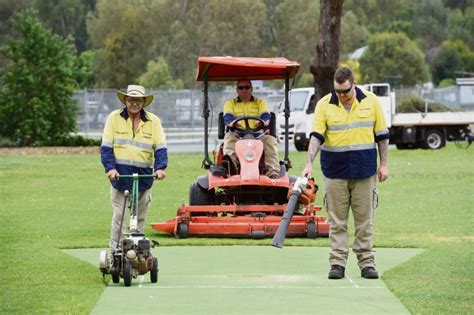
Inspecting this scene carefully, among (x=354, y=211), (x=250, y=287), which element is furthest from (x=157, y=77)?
(x=250, y=287)

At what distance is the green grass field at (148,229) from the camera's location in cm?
1304

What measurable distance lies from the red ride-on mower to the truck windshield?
29024 mm

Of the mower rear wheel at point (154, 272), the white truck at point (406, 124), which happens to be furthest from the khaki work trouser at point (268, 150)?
the white truck at point (406, 124)

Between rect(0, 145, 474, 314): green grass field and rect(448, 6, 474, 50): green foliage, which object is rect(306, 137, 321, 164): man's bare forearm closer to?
rect(0, 145, 474, 314): green grass field

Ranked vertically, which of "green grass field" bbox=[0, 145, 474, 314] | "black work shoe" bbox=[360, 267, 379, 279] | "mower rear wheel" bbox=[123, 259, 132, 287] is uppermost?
"mower rear wheel" bbox=[123, 259, 132, 287]

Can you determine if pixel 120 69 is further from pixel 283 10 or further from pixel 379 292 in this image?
pixel 379 292

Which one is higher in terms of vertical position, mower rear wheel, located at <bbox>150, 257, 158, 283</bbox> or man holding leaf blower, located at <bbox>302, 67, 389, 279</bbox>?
man holding leaf blower, located at <bbox>302, 67, 389, 279</bbox>

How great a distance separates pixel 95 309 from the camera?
478 inches

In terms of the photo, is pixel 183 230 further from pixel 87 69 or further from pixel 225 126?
pixel 87 69

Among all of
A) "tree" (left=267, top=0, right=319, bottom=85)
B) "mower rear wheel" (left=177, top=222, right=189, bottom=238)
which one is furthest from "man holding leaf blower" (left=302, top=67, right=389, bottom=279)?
"tree" (left=267, top=0, right=319, bottom=85)

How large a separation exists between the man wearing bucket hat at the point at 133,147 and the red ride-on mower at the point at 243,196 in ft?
12.9

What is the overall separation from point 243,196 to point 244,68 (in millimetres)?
2022

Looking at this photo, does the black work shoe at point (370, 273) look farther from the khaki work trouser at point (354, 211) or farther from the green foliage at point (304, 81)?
the green foliage at point (304, 81)

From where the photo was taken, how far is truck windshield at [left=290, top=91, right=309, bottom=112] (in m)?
49.8
